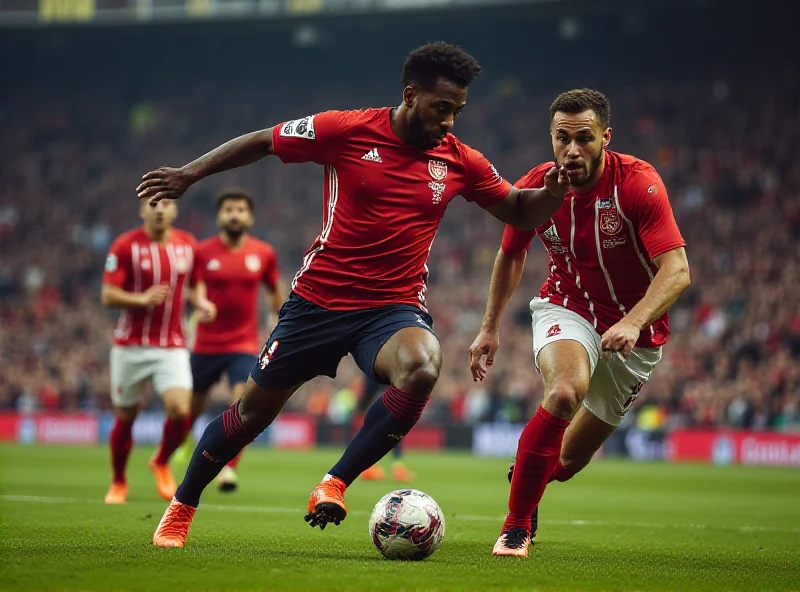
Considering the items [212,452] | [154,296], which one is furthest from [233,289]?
[212,452]

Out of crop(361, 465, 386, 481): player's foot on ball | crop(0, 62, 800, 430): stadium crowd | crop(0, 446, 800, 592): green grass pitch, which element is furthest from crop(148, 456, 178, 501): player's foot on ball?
crop(0, 62, 800, 430): stadium crowd

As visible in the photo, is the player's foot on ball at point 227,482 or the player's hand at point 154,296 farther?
the player's foot on ball at point 227,482

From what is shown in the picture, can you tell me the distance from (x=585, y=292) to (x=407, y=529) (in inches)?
75.5

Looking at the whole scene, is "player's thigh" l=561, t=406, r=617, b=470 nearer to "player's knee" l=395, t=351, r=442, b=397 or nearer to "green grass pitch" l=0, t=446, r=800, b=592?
"green grass pitch" l=0, t=446, r=800, b=592

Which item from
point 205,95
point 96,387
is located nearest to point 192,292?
point 96,387

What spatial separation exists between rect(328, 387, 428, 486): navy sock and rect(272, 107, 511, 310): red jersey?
550mm

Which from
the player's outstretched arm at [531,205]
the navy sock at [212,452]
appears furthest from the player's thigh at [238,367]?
the player's outstretched arm at [531,205]

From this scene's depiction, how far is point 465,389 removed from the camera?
2705 centimetres

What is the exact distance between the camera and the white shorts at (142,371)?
Result: 10.4 m

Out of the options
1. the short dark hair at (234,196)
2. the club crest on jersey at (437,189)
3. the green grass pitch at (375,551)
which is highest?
the short dark hair at (234,196)

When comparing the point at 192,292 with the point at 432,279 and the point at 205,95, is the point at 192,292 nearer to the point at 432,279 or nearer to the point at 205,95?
the point at 432,279

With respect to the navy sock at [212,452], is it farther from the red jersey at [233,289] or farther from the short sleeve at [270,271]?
the short sleeve at [270,271]

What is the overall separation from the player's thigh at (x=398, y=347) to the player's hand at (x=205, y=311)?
4533 mm

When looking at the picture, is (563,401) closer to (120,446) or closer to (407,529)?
(407,529)
